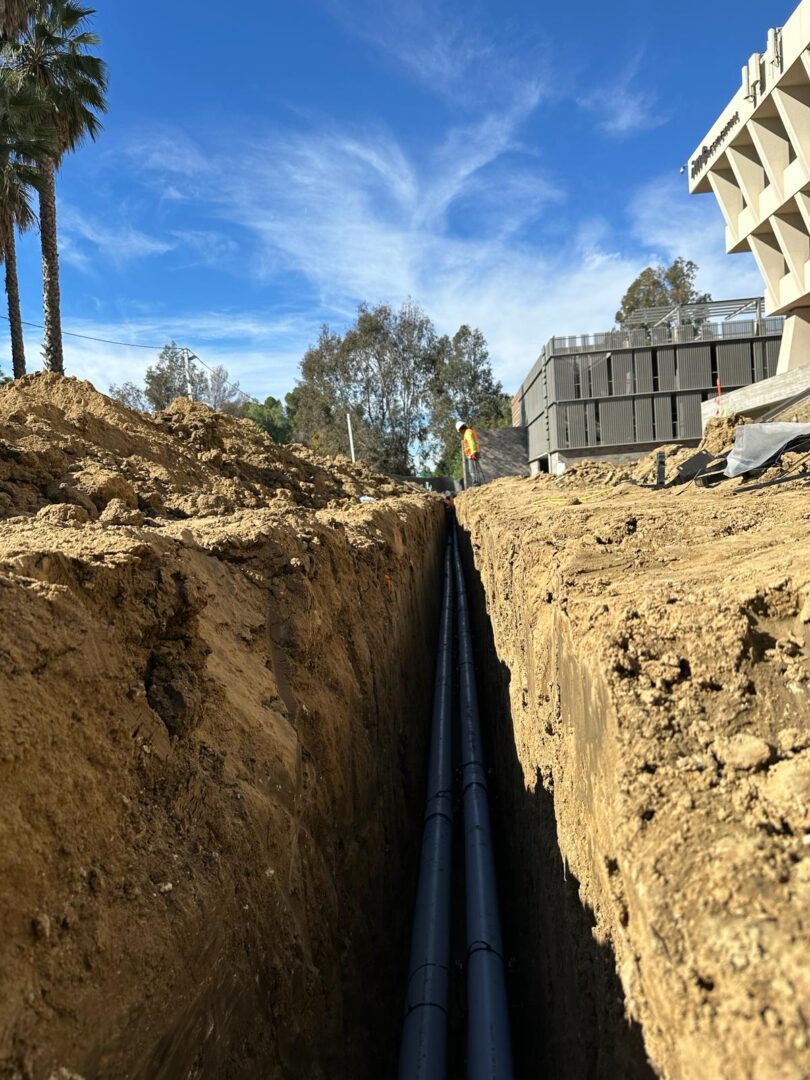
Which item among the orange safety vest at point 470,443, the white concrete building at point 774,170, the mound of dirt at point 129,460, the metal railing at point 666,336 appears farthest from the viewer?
the metal railing at point 666,336

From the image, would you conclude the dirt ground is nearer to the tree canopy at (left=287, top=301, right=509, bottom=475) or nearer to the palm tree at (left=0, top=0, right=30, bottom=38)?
the palm tree at (left=0, top=0, right=30, bottom=38)

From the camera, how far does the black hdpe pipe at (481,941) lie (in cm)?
317

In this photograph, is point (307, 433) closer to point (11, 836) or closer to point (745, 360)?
point (745, 360)

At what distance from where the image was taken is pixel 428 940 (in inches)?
156

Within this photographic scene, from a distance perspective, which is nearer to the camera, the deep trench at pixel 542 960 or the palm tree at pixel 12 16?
the deep trench at pixel 542 960

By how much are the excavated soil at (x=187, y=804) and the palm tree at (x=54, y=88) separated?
1135 cm

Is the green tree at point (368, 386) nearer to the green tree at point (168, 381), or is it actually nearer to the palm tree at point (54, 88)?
the green tree at point (168, 381)

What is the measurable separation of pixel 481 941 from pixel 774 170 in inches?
1022

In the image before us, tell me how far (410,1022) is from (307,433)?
157 feet

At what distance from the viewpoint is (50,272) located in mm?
14625

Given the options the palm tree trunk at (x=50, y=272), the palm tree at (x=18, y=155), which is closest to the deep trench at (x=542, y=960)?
the palm tree trunk at (x=50, y=272)

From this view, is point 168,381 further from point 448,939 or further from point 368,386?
point 448,939

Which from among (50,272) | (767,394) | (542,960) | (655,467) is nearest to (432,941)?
(542,960)

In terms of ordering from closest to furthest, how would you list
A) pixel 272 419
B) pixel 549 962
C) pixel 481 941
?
1. pixel 549 962
2. pixel 481 941
3. pixel 272 419
